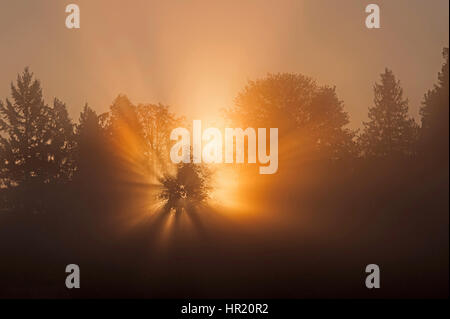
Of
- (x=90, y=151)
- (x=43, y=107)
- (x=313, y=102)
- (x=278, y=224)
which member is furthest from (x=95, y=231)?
(x=313, y=102)

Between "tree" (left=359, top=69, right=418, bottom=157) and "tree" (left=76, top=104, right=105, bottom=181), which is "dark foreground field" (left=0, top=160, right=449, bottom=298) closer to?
"tree" (left=76, top=104, right=105, bottom=181)

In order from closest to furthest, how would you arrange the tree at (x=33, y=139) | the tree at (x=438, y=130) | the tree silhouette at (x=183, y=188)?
the tree at (x=438, y=130) → the tree silhouette at (x=183, y=188) → the tree at (x=33, y=139)

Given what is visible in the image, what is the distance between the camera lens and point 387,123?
158 feet

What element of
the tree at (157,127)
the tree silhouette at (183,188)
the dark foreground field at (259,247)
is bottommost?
the dark foreground field at (259,247)

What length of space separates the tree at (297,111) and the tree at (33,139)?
1752cm

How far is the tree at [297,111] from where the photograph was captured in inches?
1795

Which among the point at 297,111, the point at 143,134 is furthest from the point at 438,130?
the point at 143,134

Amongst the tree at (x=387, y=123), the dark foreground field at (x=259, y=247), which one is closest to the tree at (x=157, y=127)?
the dark foreground field at (x=259, y=247)

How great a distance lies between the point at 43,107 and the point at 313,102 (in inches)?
1054

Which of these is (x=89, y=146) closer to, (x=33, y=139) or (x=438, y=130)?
(x=33, y=139)

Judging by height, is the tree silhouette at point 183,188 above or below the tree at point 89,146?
below

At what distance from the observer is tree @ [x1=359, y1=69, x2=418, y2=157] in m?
45.8

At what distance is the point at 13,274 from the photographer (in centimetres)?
2923

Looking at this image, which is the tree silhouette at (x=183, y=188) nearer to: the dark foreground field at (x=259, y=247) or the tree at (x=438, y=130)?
the dark foreground field at (x=259, y=247)
